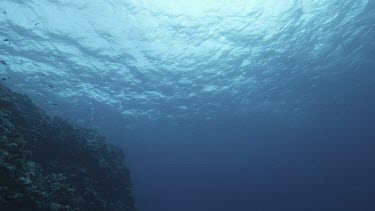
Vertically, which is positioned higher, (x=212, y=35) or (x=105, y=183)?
(x=212, y=35)

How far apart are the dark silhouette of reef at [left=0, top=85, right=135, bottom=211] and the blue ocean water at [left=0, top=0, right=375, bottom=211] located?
3.00m

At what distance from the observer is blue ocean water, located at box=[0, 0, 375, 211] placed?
18.1 metres

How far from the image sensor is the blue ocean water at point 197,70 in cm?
1812

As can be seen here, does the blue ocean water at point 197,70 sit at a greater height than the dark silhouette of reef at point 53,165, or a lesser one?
greater

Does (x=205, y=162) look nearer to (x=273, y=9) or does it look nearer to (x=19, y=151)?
(x=273, y=9)

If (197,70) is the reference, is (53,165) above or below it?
below

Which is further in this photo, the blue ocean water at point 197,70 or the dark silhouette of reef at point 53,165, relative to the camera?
the blue ocean water at point 197,70

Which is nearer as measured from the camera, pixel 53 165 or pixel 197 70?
pixel 53 165

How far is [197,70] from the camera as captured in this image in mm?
25469

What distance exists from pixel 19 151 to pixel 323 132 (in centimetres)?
5322

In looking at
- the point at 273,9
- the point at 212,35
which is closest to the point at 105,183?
the point at 212,35

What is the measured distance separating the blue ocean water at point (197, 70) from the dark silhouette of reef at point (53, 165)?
2996 mm

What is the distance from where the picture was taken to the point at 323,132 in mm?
54062

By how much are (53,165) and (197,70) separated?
1445 cm
